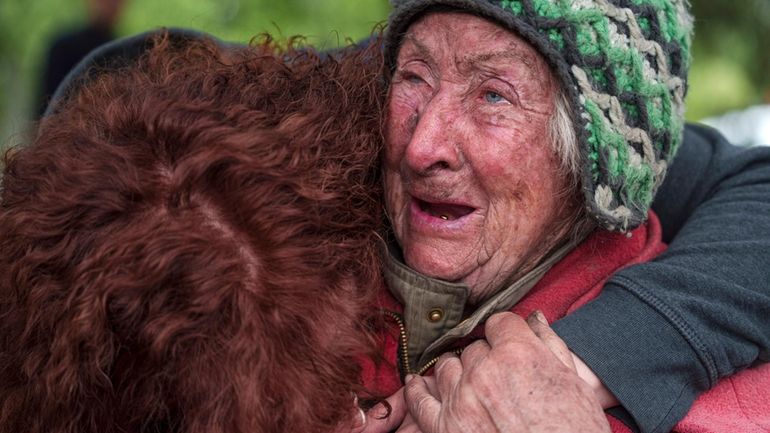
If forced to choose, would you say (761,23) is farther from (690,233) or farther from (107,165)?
(107,165)

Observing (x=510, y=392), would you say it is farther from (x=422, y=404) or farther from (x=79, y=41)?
(x=79, y=41)

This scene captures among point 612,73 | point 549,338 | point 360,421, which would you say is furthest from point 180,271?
point 612,73

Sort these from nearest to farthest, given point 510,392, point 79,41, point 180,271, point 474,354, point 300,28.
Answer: point 180,271 → point 510,392 → point 474,354 → point 79,41 → point 300,28

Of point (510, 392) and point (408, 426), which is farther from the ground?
point (510, 392)

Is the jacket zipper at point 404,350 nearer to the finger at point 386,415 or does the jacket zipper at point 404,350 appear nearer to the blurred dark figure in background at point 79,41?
the finger at point 386,415

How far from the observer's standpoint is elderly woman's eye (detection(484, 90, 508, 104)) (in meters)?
2.17

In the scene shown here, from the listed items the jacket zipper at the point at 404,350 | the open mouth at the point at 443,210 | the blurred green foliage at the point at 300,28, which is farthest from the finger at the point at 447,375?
the blurred green foliage at the point at 300,28

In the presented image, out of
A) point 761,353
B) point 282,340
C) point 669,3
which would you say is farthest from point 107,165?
point 761,353

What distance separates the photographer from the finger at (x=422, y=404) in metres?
2.03

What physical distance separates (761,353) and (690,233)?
0.38 meters

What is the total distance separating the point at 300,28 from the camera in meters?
6.11

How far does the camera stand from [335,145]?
2.14m

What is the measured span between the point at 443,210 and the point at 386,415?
524mm

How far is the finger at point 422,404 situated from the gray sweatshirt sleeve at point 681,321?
340 mm
